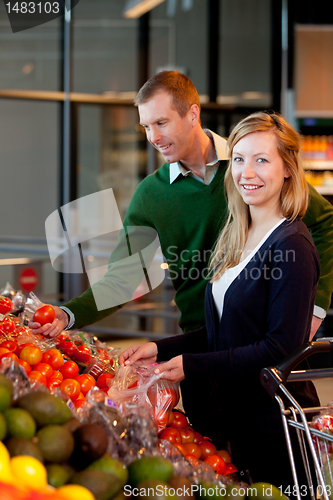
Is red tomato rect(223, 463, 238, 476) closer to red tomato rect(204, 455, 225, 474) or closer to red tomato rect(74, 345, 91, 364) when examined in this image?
red tomato rect(204, 455, 225, 474)

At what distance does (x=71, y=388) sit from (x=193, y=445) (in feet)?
1.24

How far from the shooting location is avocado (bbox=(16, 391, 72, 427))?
100 cm

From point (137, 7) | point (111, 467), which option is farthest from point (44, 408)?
→ point (137, 7)

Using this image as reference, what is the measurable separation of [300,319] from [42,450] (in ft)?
2.60

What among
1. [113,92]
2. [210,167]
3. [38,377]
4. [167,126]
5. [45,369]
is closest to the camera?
[38,377]

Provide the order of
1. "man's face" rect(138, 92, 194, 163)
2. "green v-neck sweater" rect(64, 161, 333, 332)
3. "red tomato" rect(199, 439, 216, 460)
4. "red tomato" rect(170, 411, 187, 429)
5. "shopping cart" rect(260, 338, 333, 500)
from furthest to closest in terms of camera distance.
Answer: "green v-neck sweater" rect(64, 161, 333, 332) < "man's face" rect(138, 92, 194, 163) < "red tomato" rect(170, 411, 187, 429) < "red tomato" rect(199, 439, 216, 460) < "shopping cart" rect(260, 338, 333, 500)

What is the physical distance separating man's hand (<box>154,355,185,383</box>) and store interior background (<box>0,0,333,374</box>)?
3.91 m

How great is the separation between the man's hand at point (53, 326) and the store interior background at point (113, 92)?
355 cm

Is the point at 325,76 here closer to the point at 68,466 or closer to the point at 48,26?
the point at 48,26

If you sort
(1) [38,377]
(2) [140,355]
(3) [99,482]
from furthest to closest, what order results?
(2) [140,355]
(1) [38,377]
(3) [99,482]

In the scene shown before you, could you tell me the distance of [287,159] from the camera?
5.15ft

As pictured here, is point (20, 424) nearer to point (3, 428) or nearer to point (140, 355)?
point (3, 428)

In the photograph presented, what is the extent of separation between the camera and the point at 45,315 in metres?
1.88

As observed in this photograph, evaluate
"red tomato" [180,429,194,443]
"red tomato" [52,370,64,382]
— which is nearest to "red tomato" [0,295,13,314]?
"red tomato" [52,370,64,382]
